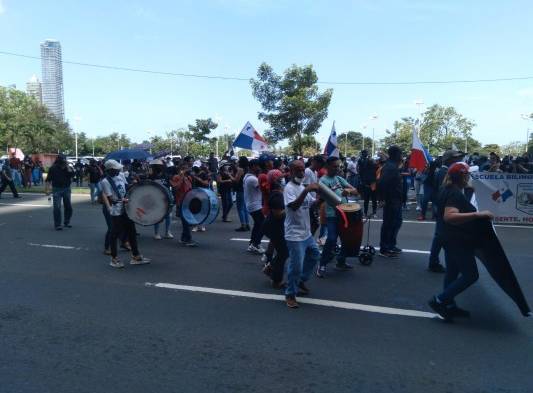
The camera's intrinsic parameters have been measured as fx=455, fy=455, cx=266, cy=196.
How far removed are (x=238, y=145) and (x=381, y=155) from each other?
4.43 meters

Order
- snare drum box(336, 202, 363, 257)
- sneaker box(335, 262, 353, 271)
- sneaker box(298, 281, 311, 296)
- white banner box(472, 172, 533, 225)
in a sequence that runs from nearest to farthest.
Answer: sneaker box(298, 281, 311, 296) < snare drum box(336, 202, 363, 257) < sneaker box(335, 262, 353, 271) < white banner box(472, 172, 533, 225)

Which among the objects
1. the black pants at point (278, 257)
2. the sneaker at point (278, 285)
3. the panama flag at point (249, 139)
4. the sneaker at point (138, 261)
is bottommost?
the sneaker at point (278, 285)

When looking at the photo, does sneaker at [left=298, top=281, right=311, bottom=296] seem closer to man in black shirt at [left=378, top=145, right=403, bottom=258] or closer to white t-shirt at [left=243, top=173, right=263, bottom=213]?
man in black shirt at [left=378, top=145, right=403, bottom=258]

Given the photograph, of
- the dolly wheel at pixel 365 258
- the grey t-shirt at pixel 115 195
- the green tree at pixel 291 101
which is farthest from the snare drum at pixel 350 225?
the green tree at pixel 291 101

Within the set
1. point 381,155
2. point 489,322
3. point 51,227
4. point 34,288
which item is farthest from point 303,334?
point 381,155

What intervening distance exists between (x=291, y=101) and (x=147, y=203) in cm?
2333

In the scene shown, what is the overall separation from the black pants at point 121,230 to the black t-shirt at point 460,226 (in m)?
4.79

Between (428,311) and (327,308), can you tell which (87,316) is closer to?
(327,308)

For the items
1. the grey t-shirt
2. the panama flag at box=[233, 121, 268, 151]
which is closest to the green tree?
the panama flag at box=[233, 121, 268, 151]

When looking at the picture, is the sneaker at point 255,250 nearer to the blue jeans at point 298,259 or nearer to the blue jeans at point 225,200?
the blue jeans at point 298,259

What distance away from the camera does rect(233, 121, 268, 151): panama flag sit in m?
14.3

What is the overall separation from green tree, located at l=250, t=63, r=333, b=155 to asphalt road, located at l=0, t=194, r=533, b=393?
23.6 metres

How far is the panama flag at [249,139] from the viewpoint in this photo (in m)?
14.3

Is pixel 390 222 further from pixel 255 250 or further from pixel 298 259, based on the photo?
pixel 298 259
